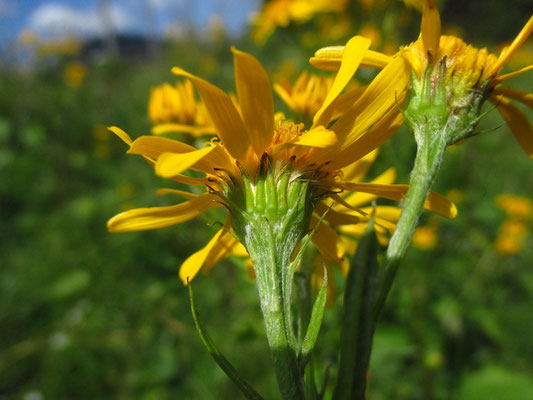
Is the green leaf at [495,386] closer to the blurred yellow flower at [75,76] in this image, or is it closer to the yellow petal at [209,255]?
the yellow petal at [209,255]

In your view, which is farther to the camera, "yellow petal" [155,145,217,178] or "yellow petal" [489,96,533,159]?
"yellow petal" [489,96,533,159]

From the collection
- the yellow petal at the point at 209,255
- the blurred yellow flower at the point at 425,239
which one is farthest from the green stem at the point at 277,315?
the blurred yellow flower at the point at 425,239

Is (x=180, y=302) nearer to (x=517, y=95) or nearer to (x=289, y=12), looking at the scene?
(x=289, y=12)

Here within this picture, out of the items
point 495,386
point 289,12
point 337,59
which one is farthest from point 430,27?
point 289,12

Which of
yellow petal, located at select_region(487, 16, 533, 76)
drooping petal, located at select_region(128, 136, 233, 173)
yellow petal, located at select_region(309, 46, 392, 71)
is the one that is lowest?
drooping petal, located at select_region(128, 136, 233, 173)

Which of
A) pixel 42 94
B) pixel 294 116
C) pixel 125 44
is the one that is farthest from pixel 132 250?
pixel 125 44

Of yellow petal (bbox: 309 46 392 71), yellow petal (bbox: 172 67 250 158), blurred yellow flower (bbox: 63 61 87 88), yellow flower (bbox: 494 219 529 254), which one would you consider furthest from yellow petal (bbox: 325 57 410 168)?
blurred yellow flower (bbox: 63 61 87 88)

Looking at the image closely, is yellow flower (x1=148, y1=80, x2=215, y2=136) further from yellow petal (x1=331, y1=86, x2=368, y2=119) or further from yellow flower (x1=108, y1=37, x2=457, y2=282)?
yellow petal (x1=331, y1=86, x2=368, y2=119)

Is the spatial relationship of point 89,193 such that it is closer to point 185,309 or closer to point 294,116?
point 185,309
